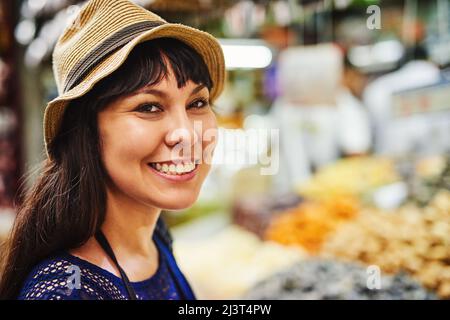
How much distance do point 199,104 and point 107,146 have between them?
0.25 meters

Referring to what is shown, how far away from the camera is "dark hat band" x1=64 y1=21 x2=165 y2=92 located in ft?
3.57

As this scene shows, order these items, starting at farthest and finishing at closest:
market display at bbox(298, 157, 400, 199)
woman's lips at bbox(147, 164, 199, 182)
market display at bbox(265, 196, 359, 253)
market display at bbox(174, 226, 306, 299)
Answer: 1. market display at bbox(298, 157, 400, 199)
2. market display at bbox(265, 196, 359, 253)
3. market display at bbox(174, 226, 306, 299)
4. woman's lips at bbox(147, 164, 199, 182)

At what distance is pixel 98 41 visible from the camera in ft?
3.63

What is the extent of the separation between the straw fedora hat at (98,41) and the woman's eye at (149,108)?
111mm

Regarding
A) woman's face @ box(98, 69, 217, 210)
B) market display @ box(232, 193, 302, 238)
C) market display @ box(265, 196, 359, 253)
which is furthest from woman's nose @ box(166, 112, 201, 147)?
market display @ box(232, 193, 302, 238)

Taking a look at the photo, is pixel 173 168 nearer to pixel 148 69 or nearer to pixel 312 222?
pixel 148 69

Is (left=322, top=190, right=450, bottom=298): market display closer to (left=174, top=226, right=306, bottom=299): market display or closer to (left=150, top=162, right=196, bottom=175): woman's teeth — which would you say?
(left=174, top=226, right=306, bottom=299): market display

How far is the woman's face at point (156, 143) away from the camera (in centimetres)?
110

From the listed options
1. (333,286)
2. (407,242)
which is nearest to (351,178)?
(407,242)

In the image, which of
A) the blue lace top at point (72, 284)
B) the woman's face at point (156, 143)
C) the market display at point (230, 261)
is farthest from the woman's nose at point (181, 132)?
the market display at point (230, 261)

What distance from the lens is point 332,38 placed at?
385cm

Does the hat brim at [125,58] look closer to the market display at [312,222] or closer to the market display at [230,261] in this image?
the market display at [230,261]
